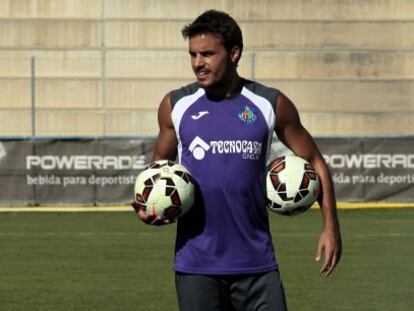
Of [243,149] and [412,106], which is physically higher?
[243,149]

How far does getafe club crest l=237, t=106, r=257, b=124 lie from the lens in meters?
5.50

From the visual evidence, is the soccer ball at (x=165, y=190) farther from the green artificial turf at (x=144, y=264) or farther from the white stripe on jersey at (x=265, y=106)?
the green artificial turf at (x=144, y=264)

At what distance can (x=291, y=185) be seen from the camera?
5773 mm

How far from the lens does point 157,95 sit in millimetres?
31562

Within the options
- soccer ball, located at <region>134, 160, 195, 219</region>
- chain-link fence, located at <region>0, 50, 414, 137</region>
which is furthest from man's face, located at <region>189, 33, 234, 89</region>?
chain-link fence, located at <region>0, 50, 414, 137</region>

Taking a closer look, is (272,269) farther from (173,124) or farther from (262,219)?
(173,124)

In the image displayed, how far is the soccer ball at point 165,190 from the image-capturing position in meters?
5.39

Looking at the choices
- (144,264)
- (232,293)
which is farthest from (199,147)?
(144,264)

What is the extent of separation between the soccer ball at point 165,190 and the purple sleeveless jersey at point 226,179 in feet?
0.26

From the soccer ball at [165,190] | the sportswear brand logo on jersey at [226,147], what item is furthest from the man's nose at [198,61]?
the soccer ball at [165,190]

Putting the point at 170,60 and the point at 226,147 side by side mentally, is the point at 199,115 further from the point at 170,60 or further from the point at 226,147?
the point at 170,60

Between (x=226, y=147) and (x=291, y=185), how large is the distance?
1.63ft

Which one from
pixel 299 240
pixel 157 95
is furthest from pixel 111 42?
pixel 299 240

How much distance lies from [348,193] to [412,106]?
10.3m
